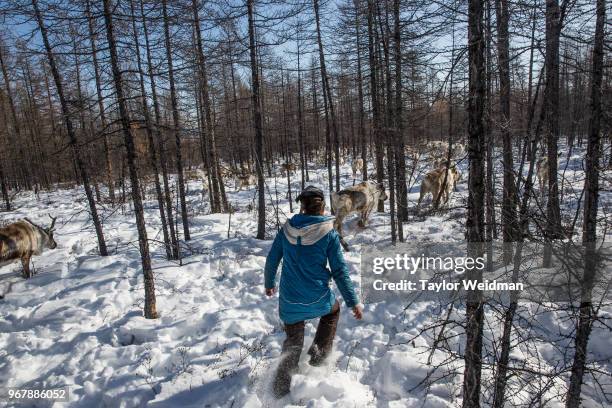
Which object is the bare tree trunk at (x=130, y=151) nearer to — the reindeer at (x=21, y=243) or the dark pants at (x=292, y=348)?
the dark pants at (x=292, y=348)

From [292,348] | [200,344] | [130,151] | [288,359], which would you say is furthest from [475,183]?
[130,151]

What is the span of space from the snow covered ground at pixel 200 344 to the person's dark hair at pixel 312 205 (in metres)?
1.01

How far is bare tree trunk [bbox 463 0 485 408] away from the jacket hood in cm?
138

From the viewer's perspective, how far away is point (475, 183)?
9.25 feet

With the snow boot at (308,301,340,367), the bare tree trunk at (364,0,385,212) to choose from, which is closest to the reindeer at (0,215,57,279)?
the snow boot at (308,301,340,367)

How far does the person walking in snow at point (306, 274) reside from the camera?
143 inches

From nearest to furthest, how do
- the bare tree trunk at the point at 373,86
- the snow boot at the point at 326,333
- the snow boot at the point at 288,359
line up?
the snow boot at the point at 288,359 → the snow boot at the point at 326,333 → the bare tree trunk at the point at 373,86

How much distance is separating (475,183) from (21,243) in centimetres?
958

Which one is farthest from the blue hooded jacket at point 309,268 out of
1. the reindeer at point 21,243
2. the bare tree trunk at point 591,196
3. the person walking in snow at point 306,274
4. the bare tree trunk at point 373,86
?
the reindeer at point 21,243

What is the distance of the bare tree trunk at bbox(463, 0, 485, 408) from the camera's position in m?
2.65

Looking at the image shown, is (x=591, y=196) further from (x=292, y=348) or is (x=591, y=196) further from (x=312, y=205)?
(x=292, y=348)

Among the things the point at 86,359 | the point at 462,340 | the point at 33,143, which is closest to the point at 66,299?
the point at 86,359

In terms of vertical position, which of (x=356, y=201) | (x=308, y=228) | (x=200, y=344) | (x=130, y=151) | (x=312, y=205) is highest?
(x=130, y=151)

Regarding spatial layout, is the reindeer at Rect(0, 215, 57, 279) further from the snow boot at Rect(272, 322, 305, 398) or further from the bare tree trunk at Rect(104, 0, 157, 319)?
the snow boot at Rect(272, 322, 305, 398)
